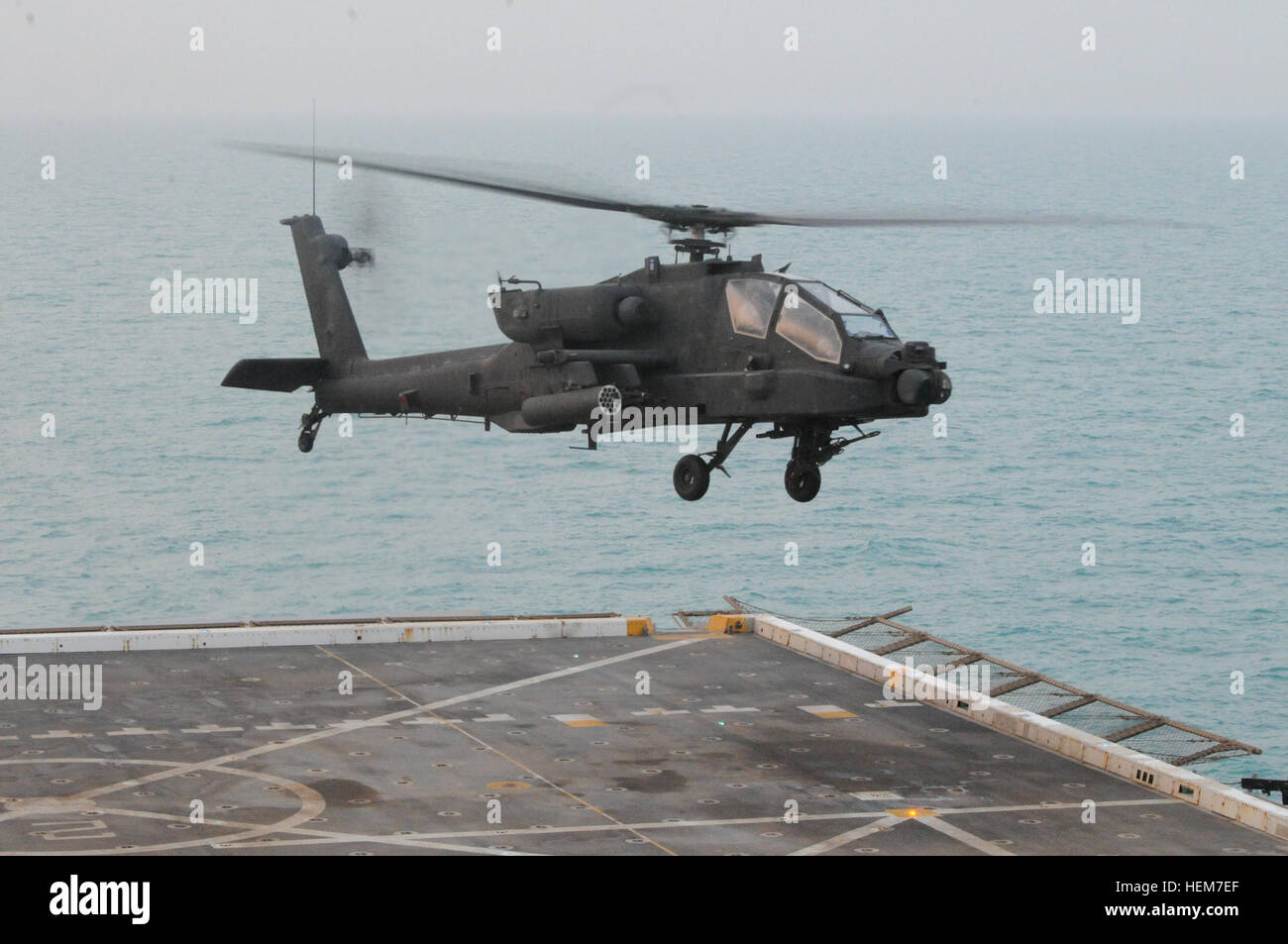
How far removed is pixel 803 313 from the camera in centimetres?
3444

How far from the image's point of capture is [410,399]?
39.4 m

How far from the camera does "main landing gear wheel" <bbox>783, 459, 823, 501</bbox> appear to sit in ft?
117

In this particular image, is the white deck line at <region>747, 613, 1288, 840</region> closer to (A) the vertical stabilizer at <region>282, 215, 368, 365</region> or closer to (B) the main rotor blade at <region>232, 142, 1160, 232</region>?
(B) the main rotor blade at <region>232, 142, 1160, 232</region>

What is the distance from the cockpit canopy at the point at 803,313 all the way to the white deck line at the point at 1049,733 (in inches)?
437

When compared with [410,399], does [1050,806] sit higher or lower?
lower

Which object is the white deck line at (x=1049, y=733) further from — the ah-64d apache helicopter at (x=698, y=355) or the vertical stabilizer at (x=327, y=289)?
the vertical stabilizer at (x=327, y=289)

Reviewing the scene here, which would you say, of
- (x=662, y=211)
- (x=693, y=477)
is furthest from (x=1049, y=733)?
(x=662, y=211)

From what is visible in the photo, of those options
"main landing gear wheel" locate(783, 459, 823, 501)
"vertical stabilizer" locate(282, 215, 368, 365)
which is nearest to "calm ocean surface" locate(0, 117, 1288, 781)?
"vertical stabilizer" locate(282, 215, 368, 365)

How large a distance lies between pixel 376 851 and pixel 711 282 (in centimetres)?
1228

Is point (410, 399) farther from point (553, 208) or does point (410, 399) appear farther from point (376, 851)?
point (376, 851)

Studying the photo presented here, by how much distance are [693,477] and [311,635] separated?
1568 centimetres

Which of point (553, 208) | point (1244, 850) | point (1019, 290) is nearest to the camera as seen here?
point (1244, 850)

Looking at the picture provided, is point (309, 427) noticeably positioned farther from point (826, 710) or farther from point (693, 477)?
point (826, 710)

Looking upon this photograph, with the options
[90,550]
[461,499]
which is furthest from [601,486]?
[90,550]
